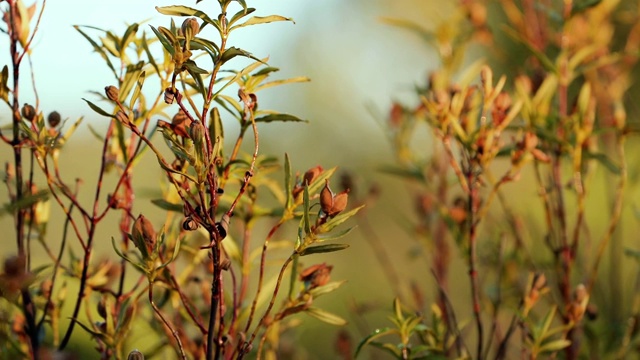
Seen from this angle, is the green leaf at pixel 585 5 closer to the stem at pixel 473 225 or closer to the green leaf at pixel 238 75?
the stem at pixel 473 225

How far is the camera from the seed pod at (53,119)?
2.07 ft

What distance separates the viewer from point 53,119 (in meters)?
0.63

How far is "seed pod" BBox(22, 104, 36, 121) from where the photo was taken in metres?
0.60

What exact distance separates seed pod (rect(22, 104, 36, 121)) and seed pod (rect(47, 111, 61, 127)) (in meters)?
0.03

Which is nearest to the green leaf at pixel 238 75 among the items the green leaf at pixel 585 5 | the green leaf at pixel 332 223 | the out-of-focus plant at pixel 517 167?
the green leaf at pixel 332 223

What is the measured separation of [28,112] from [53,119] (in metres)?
0.03

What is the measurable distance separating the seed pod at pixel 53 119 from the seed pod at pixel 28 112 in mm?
25

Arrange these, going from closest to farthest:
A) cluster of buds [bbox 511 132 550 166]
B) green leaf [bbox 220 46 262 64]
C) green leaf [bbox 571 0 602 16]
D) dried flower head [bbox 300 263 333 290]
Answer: green leaf [bbox 220 46 262 64] → dried flower head [bbox 300 263 333 290] → cluster of buds [bbox 511 132 550 166] → green leaf [bbox 571 0 602 16]

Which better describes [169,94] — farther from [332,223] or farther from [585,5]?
[585,5]

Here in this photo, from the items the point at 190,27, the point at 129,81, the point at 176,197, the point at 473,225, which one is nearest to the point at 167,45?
the point at 190,27

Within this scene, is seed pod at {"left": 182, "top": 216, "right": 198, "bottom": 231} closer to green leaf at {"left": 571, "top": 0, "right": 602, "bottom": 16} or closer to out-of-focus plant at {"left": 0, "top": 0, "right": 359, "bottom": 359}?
out-of-focus plant at {"left": 0, "top": 0, "right": 359, "bottom": 359}

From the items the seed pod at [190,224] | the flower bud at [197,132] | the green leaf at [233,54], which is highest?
the green leaf at [233,54]

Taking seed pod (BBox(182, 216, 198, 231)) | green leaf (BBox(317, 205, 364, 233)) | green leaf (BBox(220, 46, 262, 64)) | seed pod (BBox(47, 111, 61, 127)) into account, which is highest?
green leaf (BBox(220, 46, 262, 64))

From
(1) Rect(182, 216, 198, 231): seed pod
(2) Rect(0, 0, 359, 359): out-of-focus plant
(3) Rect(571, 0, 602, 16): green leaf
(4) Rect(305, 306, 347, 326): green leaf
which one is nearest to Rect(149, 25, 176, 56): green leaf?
(2) Rect(0, 0, 359, 359): out-of-focus plant
